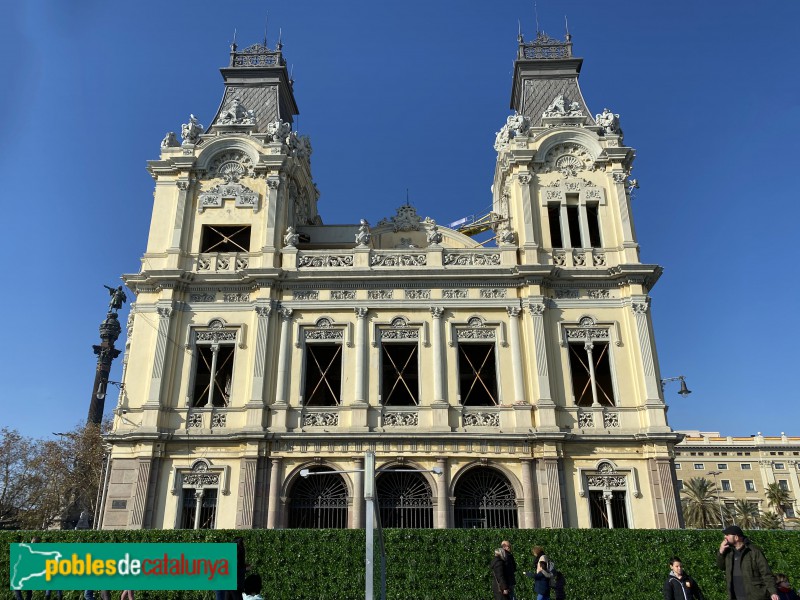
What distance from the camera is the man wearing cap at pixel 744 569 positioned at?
8.73 metres

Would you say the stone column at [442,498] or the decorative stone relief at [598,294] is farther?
the decorative stone relief at [598,294]

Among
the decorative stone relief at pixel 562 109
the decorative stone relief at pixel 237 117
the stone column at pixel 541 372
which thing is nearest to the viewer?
the stone column at pixel 541 372

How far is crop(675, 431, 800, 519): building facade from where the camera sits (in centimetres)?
7950

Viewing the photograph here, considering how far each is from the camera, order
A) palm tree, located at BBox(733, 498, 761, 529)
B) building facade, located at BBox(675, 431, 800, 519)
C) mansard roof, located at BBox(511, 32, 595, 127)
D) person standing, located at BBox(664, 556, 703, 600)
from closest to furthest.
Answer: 1. person standing, located at BBox(664, 556, 703, 600)
2. mansard roof, located at BBox(511, 32, 595, 127)
3. palm tree, located at BBox(733, 498, 761, 529)
4. building facade, located at BBox(675, 431, 800, 519)

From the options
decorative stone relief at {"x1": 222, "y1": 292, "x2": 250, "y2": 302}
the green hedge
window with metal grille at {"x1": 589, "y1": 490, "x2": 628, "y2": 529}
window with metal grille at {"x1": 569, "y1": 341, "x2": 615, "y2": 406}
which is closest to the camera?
the green hedge

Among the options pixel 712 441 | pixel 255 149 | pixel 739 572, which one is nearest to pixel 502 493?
pixel 739 572

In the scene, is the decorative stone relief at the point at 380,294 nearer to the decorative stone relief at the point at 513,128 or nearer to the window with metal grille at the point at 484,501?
the window with metal grille at the point at 484,501

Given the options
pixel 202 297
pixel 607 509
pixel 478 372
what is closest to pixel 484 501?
pixel 607 509

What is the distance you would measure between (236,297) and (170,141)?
874 cm

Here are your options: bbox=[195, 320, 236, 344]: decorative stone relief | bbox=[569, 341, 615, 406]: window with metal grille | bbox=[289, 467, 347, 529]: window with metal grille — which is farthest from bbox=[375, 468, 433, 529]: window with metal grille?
bbox=[195, 320, 236, 344]: decorative stone relief

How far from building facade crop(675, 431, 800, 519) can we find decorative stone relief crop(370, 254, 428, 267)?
6605 cm

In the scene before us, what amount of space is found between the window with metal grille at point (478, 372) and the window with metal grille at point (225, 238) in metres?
10.8

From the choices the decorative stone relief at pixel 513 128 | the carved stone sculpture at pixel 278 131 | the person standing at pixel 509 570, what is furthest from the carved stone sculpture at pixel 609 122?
the person standing at pixel 509 570

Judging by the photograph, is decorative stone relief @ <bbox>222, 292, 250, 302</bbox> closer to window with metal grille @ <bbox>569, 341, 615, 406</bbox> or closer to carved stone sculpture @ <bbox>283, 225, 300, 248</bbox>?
carved stone sculpture @ <bbox>283, 225, 300, 248</bbox>
